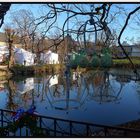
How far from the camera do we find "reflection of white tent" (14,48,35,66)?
97.9 inches

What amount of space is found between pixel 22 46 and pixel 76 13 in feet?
1.48

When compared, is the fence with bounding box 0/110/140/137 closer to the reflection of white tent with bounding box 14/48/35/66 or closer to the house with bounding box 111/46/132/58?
the reflection of white tent with bounding box 14/48/35/66

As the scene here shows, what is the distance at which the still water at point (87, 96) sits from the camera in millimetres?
2502

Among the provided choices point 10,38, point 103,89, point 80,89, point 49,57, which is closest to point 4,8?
point 10,38

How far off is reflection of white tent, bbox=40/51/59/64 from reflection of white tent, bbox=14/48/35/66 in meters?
0.07

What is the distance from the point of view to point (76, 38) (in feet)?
8.14

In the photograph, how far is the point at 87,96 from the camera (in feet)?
8.66

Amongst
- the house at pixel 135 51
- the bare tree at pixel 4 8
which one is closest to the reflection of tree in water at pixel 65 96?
the house at pixel 135 51

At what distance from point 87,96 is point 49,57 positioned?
0.43 m

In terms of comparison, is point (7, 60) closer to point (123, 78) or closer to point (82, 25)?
point (82, 25)

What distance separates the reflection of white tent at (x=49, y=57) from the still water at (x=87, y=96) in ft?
0.43

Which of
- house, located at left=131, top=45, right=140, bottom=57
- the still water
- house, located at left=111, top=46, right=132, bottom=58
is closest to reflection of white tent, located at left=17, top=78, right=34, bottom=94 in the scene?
the still water

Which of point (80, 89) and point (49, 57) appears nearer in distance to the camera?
point (49, 57)

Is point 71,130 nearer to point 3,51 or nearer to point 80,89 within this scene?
point 80,89
